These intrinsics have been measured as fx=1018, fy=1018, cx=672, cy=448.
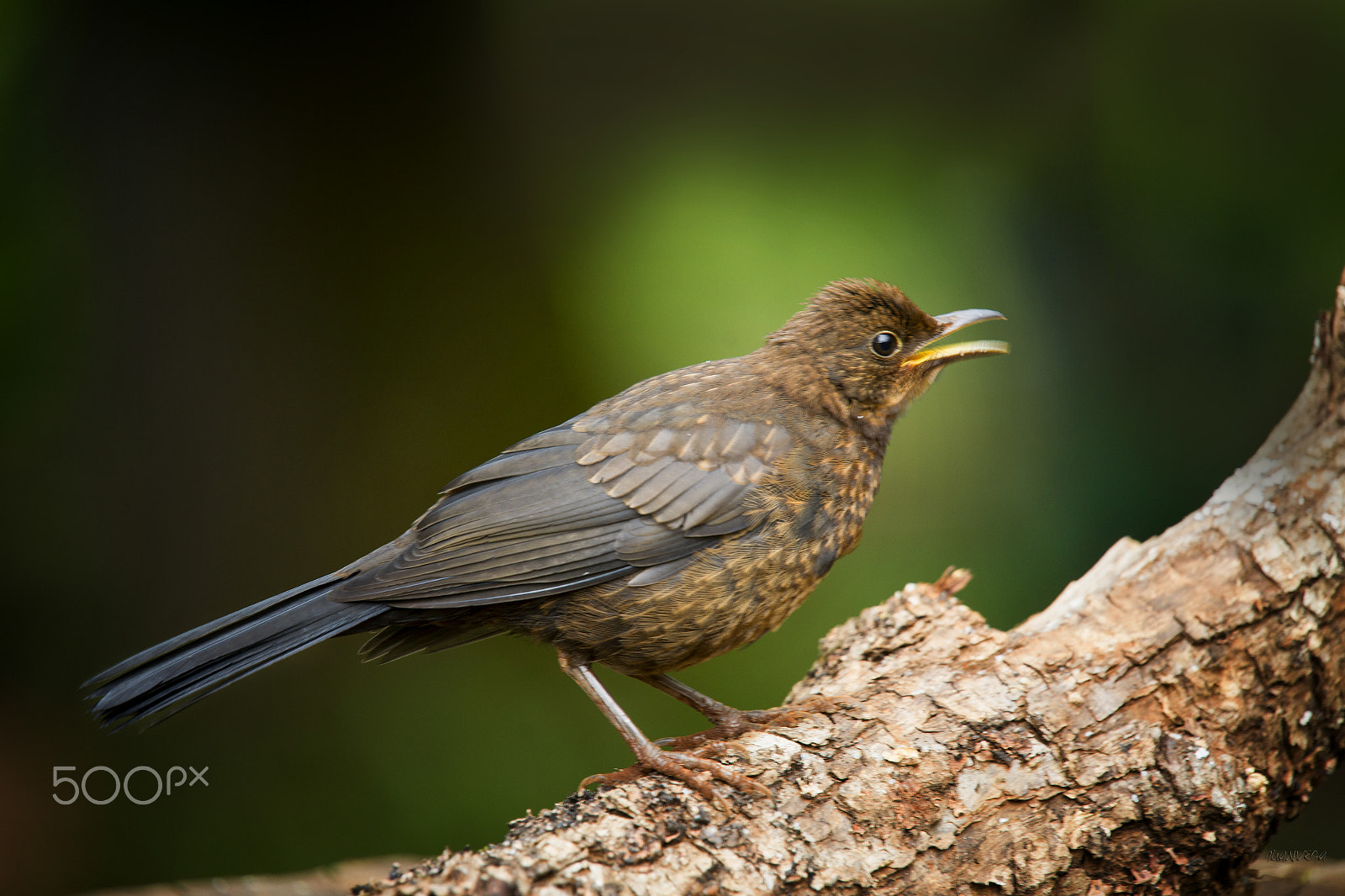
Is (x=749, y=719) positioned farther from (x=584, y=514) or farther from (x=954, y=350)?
(x=954, y=350)

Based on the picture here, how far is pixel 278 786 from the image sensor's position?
478cm

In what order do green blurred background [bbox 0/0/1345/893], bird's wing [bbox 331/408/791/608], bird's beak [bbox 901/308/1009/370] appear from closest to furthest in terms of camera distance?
bird's wing [bbox 331/408/791/608] < bird's beak [bbox 901/308/1009/370] < green blurred background [bbox 0/0/1345/893]

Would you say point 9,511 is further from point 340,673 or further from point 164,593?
point 340,673

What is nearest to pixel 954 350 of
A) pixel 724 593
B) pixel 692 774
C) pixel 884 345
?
pixel 884 345

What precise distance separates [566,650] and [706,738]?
46 centimetres

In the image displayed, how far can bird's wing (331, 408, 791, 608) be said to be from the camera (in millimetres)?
2684

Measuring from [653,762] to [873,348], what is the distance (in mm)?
1430

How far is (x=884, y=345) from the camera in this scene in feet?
10.4

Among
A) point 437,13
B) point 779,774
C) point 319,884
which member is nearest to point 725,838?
point 779,774

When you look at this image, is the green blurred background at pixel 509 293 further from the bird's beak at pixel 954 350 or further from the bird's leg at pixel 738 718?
the bird's leg at pixel 738 718

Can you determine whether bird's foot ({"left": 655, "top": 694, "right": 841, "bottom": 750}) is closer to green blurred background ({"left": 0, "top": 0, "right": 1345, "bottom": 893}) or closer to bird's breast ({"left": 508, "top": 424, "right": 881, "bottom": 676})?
bird's breast ({"left": 508, "top": 424, "right": 881, "bottom": 676})

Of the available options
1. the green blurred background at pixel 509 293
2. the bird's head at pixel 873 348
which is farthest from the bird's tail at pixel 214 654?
the green blurred background at pixel 509 293

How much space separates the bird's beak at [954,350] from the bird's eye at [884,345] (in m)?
0.06

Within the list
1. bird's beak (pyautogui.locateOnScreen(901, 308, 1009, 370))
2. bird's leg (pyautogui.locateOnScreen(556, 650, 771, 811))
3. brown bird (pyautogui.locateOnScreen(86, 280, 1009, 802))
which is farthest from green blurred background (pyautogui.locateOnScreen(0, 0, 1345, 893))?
bird's leg (pyautogui.locateOnScreen(556, 650, 771, 811))
